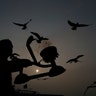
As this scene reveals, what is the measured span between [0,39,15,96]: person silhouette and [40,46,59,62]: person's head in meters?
0.43

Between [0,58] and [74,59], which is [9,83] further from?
[74,59]

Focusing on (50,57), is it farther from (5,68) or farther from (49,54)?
(5,68)

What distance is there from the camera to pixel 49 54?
298 cm

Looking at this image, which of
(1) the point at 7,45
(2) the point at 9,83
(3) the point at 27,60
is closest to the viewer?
(3) the point at 27,60

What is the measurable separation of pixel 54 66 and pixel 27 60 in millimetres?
321

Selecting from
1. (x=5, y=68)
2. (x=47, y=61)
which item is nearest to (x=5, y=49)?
(x=5, y=68)

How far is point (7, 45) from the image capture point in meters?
3.30

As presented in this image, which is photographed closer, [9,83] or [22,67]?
[22,67]

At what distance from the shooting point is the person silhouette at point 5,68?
3109 millimetres

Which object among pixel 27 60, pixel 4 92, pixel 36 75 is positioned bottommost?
pixel 4 92

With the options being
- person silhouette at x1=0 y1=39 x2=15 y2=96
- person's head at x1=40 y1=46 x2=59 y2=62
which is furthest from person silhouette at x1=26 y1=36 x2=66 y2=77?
person silhouette at x1=0 y1=39 x2=15 y2=96

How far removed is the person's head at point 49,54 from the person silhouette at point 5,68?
434 mm

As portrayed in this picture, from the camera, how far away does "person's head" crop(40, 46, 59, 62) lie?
2.97 meters

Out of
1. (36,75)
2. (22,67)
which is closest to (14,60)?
(22,67)
